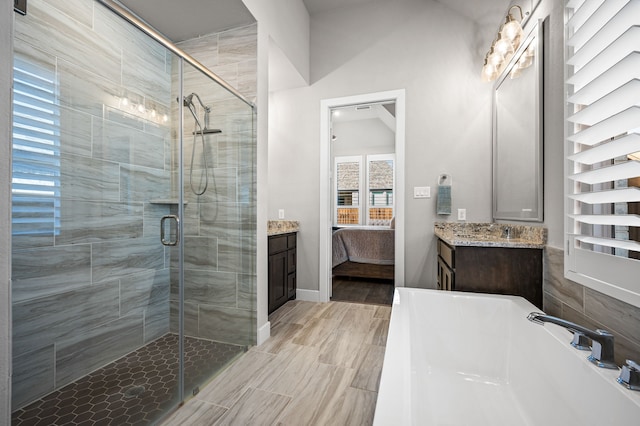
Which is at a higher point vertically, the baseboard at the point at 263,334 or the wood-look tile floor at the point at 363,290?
the baseboard at the point at 263,334

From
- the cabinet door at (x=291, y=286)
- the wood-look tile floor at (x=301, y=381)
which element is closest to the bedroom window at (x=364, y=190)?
the cabinet door at (x=291, y=286)

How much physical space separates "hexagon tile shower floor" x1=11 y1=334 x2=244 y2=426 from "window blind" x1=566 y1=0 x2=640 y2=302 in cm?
206

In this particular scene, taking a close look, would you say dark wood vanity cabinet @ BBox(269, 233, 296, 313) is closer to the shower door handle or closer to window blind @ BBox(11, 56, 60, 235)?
the shower door handle

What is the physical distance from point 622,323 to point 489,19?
108 inches

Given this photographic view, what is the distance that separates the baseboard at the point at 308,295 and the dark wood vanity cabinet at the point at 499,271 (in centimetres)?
163

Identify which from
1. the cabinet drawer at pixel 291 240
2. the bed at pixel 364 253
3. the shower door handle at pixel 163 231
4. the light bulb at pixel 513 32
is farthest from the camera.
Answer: the bed at pixel 364 253

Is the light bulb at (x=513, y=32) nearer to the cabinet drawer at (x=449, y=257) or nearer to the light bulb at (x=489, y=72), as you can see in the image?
the light bulb at (x=489, y=72)

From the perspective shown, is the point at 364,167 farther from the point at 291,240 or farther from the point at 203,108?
the point at 203,108

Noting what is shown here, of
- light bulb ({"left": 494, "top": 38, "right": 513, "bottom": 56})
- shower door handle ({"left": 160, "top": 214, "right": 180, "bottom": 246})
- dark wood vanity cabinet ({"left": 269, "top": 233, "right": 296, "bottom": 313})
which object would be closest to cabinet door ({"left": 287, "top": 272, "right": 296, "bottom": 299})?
dark wood vanity cabinet ({"left": 269, "top": 233, "right": 296, "bottom": 313})

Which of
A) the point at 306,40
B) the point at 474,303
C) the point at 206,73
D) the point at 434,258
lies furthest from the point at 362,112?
the point at 474,303

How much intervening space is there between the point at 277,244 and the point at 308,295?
822mm

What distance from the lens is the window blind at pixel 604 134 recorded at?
3.10 feet

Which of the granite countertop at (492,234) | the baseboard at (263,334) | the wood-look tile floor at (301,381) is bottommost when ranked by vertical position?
the wood-look tile floor at (301,381)

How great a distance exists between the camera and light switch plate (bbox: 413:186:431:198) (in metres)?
2.92
